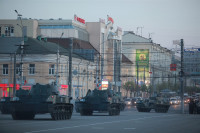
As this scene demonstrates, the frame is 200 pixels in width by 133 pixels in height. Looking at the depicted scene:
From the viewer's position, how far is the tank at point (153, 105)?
4691 cm

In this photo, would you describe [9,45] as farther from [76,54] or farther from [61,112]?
[61,112]

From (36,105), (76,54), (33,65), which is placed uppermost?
(76,54)

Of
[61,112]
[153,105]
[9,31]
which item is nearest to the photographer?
[61,112]

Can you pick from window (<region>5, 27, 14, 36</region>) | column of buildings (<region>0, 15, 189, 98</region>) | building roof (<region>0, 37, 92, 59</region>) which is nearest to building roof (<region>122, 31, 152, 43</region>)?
column of buildings (<region>0, 15, 189, 98</region>)

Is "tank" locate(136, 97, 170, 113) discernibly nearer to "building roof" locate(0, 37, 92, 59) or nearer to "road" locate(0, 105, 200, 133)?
"road" locate(0, 105, 200, 133)

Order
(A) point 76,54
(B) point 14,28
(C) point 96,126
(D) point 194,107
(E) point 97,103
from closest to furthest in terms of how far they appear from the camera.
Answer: (C) point 96,126
(E) point 97,103
(D) point 194,107
(A) point 76,54
(B) point 14,28

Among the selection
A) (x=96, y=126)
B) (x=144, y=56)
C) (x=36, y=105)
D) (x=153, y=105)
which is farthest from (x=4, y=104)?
(x=144, y=56)

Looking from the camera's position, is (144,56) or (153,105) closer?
(153,105)

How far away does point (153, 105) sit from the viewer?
48000mm

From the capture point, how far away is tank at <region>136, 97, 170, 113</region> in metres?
46.9

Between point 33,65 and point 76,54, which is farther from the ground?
point 76,54

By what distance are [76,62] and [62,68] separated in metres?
4.32

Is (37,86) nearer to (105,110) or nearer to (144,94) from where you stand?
(105,110)

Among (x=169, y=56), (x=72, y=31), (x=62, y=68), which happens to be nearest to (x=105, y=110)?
(x=62, y=68)
